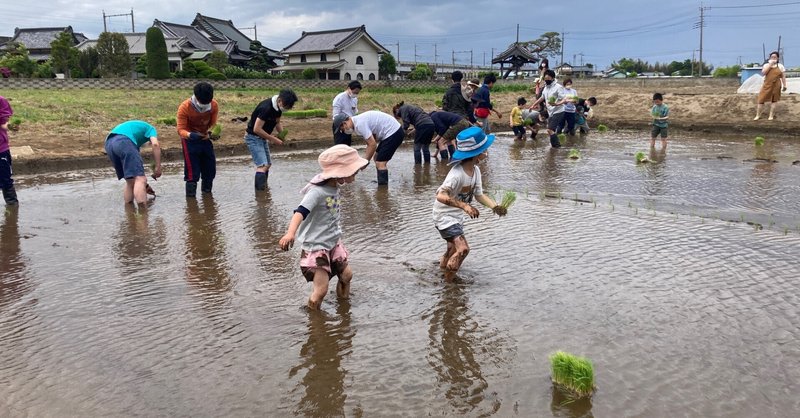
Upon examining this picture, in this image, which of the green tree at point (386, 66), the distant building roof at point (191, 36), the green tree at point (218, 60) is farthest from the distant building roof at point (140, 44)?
the green tree at point (386, 66)

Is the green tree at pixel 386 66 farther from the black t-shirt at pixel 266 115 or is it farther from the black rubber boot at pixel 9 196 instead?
the black rubber boot at pixel 9 196

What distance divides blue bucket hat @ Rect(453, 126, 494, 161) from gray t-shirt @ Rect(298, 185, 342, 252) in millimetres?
1130

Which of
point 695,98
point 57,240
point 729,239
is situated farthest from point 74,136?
point 695,98

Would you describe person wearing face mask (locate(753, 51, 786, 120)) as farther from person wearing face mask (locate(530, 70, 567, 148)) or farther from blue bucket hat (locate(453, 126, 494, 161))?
blue bucket hat (locate(453, 126, 494, 161))

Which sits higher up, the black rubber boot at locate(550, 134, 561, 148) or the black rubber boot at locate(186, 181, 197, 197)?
the black rubber boot at locate(550, 134, 561, 148)

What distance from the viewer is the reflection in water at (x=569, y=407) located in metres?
3.14

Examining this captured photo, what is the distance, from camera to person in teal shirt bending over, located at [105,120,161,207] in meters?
8.02

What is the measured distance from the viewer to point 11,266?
18.8 ft

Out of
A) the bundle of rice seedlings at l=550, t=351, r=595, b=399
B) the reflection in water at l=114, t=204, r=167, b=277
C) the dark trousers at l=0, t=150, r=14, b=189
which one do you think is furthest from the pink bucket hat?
the dark trousers at l=0, t=150, r=14, b=189

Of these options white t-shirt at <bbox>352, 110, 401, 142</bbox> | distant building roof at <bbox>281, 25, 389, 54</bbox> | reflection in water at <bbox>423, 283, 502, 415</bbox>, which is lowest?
reflection in water at <bbox>423, 283, 502, 415</bbox>

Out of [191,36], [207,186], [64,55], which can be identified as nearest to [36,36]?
[191,36]

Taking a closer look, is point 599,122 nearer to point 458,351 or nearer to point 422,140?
point 422,140

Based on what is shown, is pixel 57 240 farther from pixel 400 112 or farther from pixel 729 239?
pixel 729 239

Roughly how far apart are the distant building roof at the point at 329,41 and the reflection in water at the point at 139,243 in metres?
46.9
